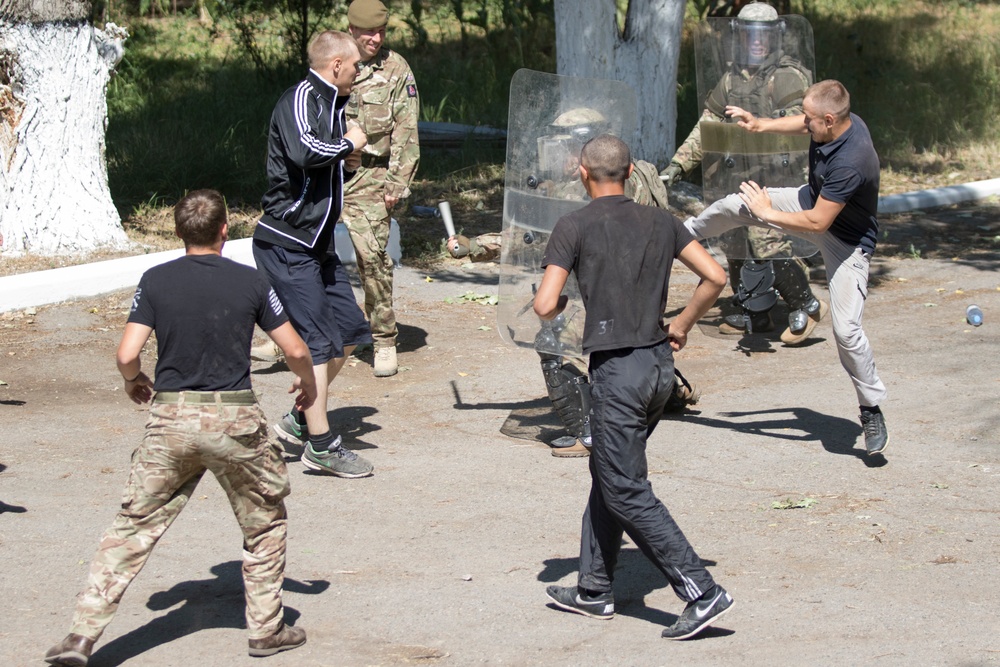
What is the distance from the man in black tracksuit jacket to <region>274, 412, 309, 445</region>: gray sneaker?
21 cm

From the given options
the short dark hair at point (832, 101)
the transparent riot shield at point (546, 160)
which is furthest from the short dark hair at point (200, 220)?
the short dark hair at point (832, 101)

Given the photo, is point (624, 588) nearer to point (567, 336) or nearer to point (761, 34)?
point (567, 336)

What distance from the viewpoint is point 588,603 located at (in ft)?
13.9

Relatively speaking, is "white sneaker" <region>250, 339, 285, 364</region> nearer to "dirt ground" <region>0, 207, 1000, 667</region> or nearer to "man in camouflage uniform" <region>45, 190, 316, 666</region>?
"dirt ground" <region>0, 207, 1000, 667</region>

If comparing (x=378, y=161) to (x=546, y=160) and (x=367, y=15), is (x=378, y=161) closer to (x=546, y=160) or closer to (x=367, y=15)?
(x=367, y=15)

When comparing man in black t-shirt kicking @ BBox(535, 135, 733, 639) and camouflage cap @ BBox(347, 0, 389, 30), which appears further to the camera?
camouflage cap @ BBox(347, 0, 389, 30)

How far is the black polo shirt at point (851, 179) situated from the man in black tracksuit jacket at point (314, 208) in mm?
2208

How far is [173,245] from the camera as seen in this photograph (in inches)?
397

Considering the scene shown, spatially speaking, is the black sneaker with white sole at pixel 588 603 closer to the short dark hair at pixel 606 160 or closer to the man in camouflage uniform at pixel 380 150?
the short dark hair at pixel 606 160

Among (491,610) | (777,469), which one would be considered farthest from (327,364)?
(777,469)

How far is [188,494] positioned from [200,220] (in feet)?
2.91

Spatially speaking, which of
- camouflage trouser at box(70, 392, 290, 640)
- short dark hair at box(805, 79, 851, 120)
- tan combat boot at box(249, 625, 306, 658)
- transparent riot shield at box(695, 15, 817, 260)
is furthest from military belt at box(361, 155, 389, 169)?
tan combat boot at box(249, 625, 306, 658)

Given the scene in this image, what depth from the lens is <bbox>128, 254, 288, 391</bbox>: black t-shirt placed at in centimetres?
378

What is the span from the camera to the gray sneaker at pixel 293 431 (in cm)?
Answer: 596
